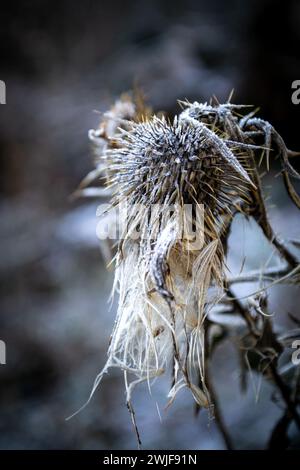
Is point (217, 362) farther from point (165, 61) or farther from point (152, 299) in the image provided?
point (165, 61)

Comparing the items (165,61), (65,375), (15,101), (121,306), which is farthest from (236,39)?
(121,306)
